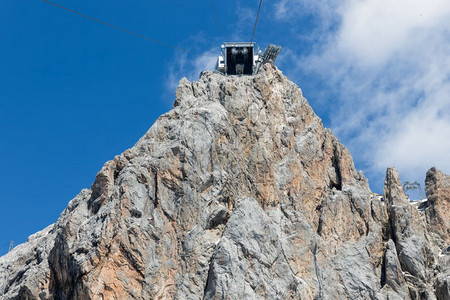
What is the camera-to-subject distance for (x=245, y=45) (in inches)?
4889

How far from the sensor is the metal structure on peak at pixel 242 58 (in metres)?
122

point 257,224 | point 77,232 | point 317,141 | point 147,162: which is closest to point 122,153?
point 147,162

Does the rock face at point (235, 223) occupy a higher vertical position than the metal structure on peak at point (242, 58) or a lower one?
lower

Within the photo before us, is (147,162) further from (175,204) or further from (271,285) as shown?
(271,285)

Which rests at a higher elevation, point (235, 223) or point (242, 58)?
point (242, 58)

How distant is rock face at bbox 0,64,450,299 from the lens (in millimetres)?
85688

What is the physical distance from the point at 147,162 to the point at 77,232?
11.0 metres

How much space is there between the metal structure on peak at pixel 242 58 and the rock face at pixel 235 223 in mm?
10785

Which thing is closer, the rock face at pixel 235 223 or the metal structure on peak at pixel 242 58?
the rock face at pixel 235 223

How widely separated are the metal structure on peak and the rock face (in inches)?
425

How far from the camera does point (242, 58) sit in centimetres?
12388

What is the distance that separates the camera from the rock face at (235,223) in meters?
85.7

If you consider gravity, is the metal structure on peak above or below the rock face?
above

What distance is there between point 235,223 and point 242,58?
40.6m
